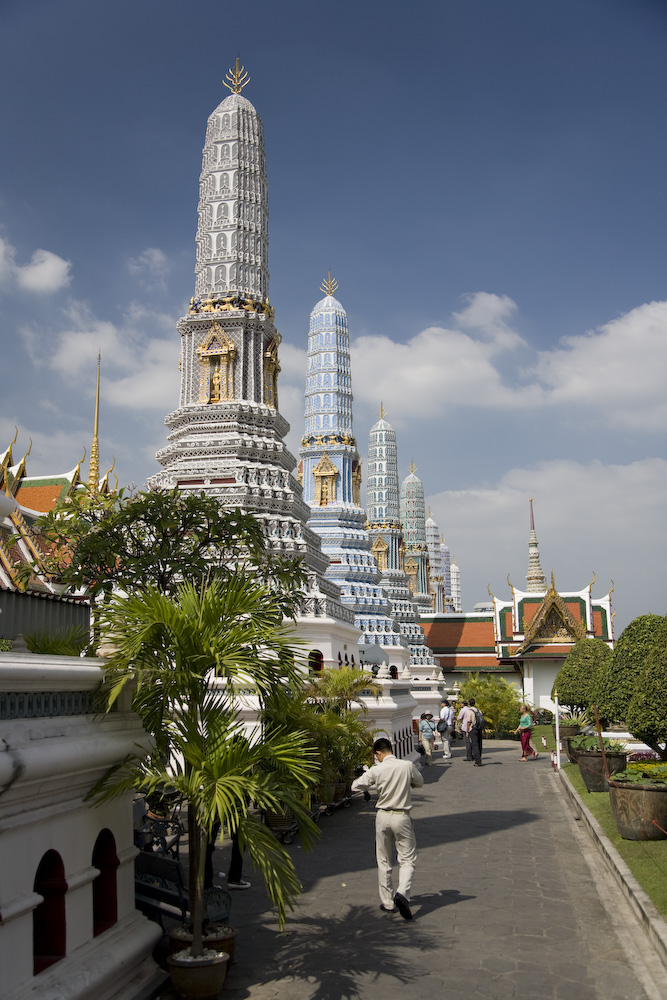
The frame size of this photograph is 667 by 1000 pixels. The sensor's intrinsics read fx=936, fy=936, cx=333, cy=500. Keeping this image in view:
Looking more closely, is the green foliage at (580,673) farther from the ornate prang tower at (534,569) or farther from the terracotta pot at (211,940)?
the ornate prang tower at (534,569)

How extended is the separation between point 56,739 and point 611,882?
6589 mm

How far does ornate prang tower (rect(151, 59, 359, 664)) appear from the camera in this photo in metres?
22.2

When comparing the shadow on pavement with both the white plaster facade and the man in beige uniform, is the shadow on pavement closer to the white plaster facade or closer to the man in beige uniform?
the man in beige uniform

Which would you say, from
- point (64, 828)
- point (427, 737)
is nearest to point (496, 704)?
point (427, 737)

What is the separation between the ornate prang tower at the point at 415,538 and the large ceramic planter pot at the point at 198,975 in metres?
48.1

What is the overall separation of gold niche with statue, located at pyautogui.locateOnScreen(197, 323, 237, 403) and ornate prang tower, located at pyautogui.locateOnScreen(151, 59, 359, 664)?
1.0 inches

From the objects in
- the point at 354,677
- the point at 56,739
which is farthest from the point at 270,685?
the point at 354,677

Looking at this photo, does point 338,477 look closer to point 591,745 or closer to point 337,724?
point 591,745

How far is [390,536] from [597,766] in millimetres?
32604

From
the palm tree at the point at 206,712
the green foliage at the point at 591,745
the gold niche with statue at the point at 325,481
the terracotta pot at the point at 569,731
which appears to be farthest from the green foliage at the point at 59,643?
the gold niche with statue at the point at 325,481

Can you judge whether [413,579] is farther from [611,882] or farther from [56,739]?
[56,739]

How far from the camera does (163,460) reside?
2378 cm

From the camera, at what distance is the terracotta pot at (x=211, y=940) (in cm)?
668

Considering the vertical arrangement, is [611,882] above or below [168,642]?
below
